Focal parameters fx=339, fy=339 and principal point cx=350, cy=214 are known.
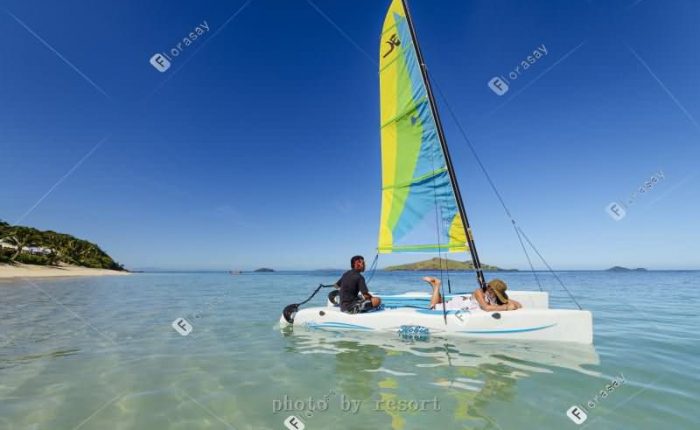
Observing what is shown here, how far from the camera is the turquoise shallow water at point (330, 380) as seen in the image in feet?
13.1

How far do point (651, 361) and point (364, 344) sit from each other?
548 cm

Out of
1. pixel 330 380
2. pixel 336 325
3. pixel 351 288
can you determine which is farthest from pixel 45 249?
pixel 330 380

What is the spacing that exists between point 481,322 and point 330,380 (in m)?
4.06

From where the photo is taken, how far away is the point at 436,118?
9.86 metres

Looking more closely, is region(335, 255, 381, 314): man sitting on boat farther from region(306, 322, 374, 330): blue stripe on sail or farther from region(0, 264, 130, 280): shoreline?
region(0, 264, 130, 280): shoreline

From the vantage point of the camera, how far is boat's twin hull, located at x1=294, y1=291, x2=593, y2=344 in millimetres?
7215

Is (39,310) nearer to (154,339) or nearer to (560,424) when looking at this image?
(154,339)

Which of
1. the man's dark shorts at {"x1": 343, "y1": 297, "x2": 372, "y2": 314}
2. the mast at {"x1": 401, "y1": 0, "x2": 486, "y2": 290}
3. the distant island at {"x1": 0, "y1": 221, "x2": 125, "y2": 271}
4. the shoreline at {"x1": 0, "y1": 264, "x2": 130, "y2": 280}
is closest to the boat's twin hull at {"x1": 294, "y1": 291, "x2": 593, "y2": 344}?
the man's dark shorts at {"x1": 343, "y1": 297, "x2": 372, "y2": 314}

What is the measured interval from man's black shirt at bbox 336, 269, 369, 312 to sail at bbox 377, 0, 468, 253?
97.8 inches

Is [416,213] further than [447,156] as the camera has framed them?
Yes

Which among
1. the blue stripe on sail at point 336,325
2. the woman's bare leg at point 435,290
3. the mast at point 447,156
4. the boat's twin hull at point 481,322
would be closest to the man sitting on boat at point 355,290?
the boat's twin hull at point 481,322

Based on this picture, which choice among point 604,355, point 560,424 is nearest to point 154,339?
point 560,424

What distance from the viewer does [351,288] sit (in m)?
9.02

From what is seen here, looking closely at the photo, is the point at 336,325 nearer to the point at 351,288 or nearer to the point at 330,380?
the point at 351,288
